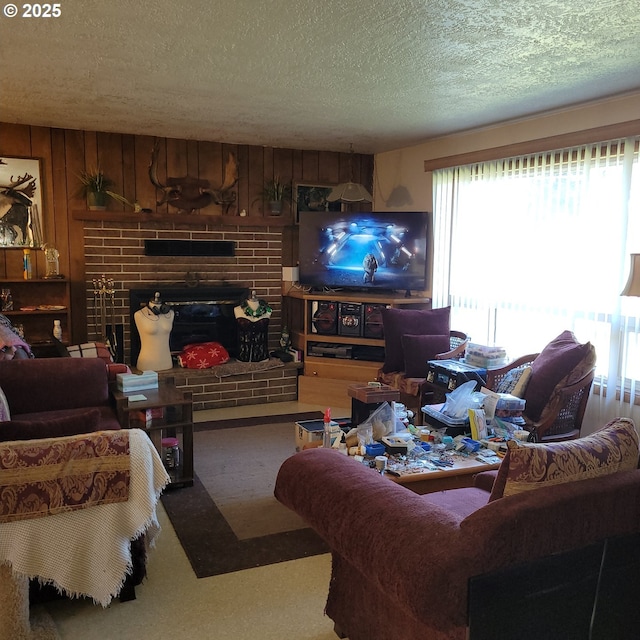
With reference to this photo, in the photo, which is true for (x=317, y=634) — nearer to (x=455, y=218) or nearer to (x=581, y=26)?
(x=581, y=26)

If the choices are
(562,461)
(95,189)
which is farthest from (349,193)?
(562,461)

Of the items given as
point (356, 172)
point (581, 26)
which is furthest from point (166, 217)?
point (581, 26)

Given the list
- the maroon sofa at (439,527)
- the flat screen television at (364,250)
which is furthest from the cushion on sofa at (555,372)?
the flat screen television at (364,250)

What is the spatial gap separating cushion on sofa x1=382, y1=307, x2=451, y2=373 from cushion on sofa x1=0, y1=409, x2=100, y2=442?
3.01m

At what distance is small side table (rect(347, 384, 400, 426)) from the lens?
335 centimetres

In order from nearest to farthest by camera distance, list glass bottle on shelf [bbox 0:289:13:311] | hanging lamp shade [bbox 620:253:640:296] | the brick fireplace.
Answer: hanging lamp shade [bbox 620:253:640:296], glass bottle on shelf [bbox 0:289:13:311], the brick fireplace

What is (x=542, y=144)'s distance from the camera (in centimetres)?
432

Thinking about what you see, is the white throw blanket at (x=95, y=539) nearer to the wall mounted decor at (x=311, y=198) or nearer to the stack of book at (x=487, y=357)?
the stack of book at (x=487, y=357)

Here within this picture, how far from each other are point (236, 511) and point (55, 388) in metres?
1.40

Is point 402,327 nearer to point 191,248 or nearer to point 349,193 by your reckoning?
point 349,193

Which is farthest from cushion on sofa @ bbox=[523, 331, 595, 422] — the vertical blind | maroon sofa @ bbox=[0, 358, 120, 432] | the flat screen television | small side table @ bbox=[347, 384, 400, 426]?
maroon sofa @ bbox=[0, 358, 120, 432]

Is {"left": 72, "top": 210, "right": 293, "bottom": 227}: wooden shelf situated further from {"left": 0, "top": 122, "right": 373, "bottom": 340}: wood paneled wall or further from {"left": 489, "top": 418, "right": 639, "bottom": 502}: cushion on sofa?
{"left": 489, "top": 418, "right": 639, "bottom": 502}: cushion on sofa

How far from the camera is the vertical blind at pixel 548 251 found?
3906mm

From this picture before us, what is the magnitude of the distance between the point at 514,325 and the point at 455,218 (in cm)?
114
